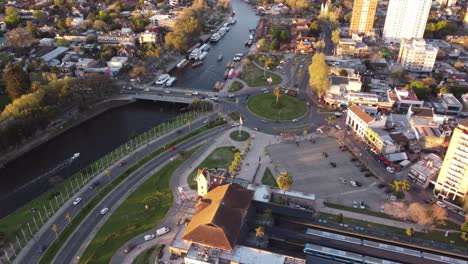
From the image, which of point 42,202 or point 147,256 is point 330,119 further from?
point 42,202

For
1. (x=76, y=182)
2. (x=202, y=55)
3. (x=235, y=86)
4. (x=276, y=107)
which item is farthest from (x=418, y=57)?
(x=76, y=182)

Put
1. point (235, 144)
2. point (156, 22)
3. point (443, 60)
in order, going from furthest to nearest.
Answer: point (156, 22), point (443, 60), point (235, 144)

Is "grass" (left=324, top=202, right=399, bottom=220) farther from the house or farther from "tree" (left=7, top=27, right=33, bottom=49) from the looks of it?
"tree" (left=7, top=27, right=33, bottom=49)

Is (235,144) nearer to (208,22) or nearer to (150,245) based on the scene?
(150,245)

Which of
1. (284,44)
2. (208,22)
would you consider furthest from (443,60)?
(208,22)

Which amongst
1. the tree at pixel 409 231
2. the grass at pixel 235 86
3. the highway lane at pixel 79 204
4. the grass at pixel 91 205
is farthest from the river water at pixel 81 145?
the tree at pixel 409 231

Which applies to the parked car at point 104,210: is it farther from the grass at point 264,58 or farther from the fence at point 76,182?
the grass at point 264,58

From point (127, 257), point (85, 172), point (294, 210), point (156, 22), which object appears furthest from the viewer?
point (156, 22)
